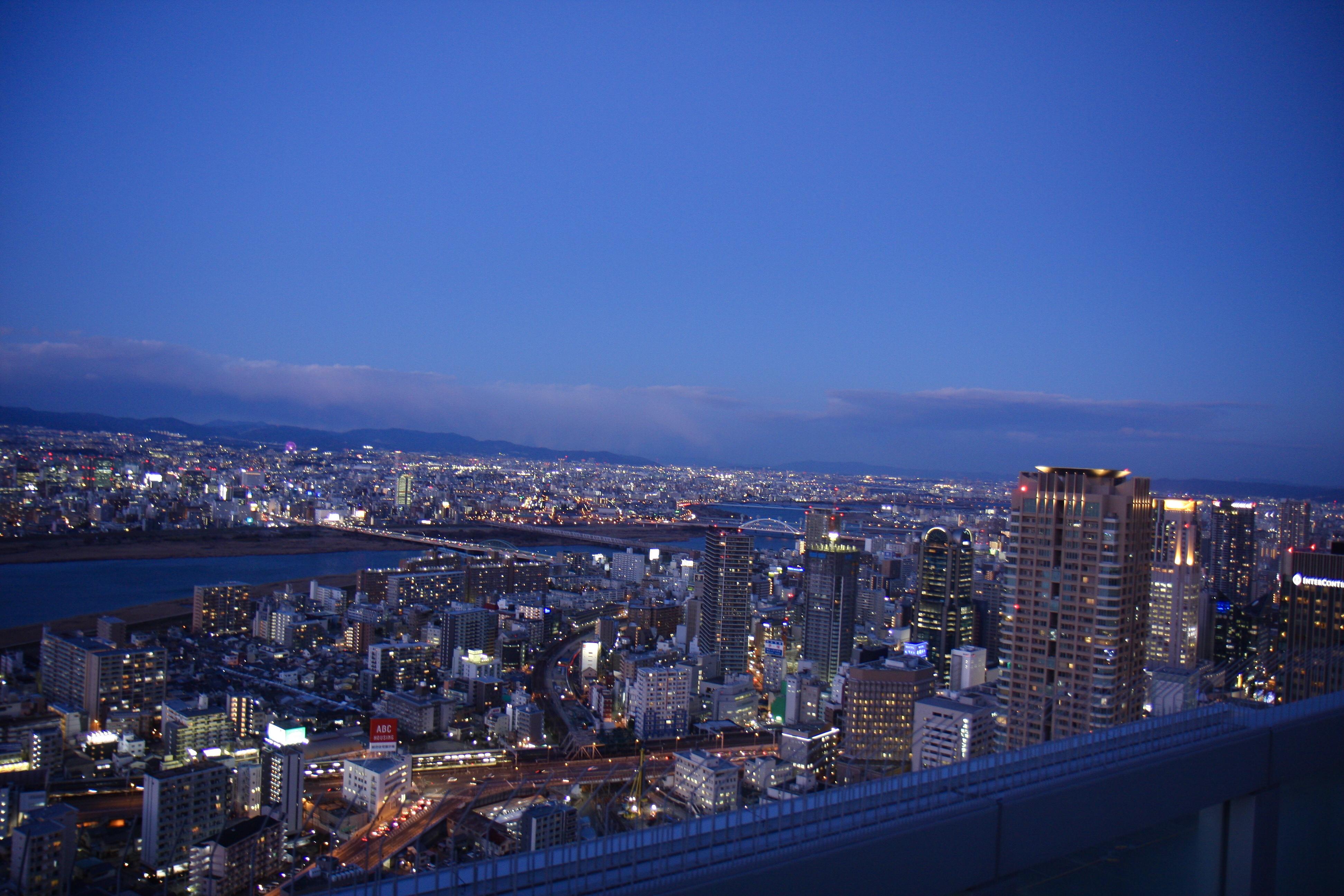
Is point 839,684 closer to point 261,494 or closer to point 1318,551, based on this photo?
point 1318,551

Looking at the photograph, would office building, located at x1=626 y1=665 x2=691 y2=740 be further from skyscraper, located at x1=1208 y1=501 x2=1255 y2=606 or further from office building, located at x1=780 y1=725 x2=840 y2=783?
skyscraper, located at x1=1208 y1=501 x2=1255 y2=606

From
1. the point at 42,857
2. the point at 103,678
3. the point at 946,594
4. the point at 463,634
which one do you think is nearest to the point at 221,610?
the point at 463,634

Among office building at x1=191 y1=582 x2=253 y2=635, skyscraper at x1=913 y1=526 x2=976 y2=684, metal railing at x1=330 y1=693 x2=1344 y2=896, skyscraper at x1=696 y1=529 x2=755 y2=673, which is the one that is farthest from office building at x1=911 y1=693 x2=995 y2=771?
office building at x1=191 y1=582 x2=253 y2=635

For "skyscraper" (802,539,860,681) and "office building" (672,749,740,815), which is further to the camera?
"skyscraper" (802,539,860,681)

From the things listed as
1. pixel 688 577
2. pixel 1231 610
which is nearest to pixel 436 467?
pixel 688 577

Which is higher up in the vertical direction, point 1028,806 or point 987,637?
point 1028,806

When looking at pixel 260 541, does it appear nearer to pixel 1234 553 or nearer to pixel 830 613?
pixel 830 613

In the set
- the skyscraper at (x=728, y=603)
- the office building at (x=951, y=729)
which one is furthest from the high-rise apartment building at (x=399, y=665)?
the office building at (x=951, y=729)
